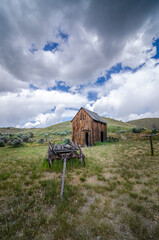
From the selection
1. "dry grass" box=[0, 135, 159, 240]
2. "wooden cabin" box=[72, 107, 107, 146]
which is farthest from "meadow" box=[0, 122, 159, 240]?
"wooden cabin" box=[72, 107, 107, 146]

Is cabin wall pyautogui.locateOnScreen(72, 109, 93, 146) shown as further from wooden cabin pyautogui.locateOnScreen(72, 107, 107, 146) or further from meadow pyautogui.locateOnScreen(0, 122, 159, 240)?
meadow pyautogui.locateOnScreen(0, 122, 159, 240)

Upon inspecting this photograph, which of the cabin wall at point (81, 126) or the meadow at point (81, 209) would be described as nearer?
the meadow at point (81, 209)

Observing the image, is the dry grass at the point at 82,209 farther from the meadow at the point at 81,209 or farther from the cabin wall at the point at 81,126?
the cabin wall at the point at 81,126

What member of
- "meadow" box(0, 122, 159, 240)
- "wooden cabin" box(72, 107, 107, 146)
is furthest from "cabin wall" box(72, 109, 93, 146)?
"meadow" box(0, 122, 159, 240)

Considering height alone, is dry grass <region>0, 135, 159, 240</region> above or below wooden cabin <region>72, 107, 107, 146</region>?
below

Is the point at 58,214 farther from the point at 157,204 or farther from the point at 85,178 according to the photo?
the point at 157,204

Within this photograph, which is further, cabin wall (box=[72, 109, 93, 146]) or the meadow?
cabin wall (box=[72, 109, 93, 146])

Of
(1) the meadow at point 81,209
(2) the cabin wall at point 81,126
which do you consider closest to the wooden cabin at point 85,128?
(2) the cabin wall at point 81,126

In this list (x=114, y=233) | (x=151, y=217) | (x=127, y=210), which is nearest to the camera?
(x=114, y=233)

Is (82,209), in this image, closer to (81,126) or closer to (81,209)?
(81,209)

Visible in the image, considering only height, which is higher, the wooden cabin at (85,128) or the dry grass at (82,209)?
the wooden cabin at (85,128)

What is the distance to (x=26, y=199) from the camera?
14.4ft

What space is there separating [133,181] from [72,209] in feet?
13.3

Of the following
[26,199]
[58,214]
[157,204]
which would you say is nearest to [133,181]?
[157,204]
